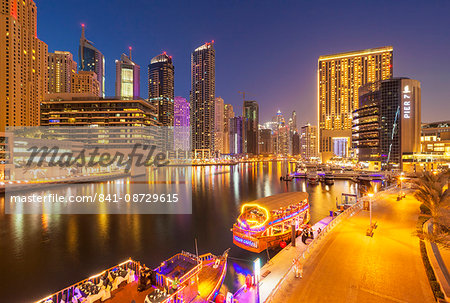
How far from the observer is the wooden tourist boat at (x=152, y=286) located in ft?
28.7

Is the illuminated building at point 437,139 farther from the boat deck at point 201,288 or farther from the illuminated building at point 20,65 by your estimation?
the illuminated building at point 20,65

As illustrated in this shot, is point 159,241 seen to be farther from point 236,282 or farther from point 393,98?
point 393,98

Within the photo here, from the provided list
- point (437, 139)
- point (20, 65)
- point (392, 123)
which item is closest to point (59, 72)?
point (20, 65)

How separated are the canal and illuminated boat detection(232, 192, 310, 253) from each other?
161 centimetres

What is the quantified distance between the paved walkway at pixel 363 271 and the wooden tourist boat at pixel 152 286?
388 centimetres

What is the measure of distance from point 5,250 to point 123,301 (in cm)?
2009

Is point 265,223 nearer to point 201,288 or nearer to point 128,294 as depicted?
point 201,288

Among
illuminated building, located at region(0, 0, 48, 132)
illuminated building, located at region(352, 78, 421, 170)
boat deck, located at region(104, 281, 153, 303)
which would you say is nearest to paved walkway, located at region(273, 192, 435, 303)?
boat deck, located at region(104, 281, 153, 303)

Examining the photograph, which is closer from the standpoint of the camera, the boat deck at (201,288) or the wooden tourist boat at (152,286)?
the wooden tourist boat at (152,286)

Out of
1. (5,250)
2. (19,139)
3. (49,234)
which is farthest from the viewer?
(19,139)

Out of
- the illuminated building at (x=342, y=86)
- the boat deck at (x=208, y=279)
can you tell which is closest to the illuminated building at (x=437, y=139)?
the illuminated building at (x=342, y=86)

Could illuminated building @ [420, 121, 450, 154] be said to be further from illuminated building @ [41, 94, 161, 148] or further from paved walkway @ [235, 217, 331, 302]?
illuminated building @ [41, 94, 161, 148]

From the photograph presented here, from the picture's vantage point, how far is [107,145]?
9462 centimetres

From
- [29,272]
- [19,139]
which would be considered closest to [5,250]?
[29,272]
